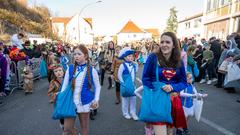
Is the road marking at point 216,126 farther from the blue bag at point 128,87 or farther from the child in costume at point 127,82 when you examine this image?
the blue bag at point 128,87

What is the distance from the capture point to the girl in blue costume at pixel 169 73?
330 cm

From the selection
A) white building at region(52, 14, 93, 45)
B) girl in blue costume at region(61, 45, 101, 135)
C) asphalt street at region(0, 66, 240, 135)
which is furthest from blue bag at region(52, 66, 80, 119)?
white building at region(52, 14, 93, 45)

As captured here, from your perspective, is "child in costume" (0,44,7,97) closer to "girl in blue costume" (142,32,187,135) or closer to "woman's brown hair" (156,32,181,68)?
"girl in blue costume" (142,32,187,135)

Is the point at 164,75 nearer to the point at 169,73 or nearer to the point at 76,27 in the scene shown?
the point at 169,73

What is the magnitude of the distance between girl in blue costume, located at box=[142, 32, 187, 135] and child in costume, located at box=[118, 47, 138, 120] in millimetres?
2871

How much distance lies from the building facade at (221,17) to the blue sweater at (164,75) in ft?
80.5

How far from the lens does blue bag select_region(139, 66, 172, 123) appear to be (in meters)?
3.20

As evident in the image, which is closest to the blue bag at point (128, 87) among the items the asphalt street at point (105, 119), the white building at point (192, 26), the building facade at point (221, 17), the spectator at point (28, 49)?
the asphalt street at point (105, 119)

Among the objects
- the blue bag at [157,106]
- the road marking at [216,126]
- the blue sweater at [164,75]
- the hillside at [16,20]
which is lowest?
the road marking at [216,126]

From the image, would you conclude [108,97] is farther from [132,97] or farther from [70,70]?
[70,70]

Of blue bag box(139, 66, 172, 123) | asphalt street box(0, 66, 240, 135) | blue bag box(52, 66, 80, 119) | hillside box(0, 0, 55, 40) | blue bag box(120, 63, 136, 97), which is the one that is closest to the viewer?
blue bag box(139, 66, 172, 123)

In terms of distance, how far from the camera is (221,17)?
30.3 metres

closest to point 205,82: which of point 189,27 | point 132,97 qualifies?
point 132,97

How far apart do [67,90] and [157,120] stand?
55.7 inches
